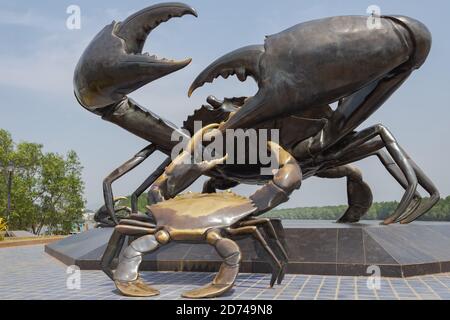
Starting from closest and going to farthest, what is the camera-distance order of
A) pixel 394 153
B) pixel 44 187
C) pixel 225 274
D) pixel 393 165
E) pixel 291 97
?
pixel 225 274 < pixel 291 97 < pixel 394 153 < pixel 393 165 < pixel 44 187

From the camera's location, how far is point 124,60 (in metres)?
7.20

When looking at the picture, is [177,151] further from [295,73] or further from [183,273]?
[295,73]

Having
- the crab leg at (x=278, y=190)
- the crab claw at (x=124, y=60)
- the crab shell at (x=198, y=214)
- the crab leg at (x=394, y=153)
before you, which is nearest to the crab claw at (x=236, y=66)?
the crab claw at (x=124, y=60)

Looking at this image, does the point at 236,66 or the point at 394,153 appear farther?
the point at 394,153

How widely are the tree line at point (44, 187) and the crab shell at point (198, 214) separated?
2583 cm

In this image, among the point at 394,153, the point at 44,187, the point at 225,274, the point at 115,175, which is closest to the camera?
the point at 225,274

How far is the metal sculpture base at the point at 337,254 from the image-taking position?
6.55m

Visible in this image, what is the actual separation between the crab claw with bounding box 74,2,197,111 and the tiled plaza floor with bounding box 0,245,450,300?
2.99m

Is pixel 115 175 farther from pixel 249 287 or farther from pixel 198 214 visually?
pixel 249 287

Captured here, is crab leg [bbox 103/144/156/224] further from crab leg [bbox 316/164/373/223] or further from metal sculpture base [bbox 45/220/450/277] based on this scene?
crab leg [bbox 316/164/373/223]

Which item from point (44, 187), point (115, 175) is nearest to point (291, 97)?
point (115, 175)

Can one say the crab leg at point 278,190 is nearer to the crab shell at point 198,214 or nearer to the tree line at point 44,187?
the crab shell at point 198,214

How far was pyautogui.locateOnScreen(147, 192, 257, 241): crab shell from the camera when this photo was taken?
16.6ft

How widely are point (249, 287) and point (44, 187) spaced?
88.1 feet
